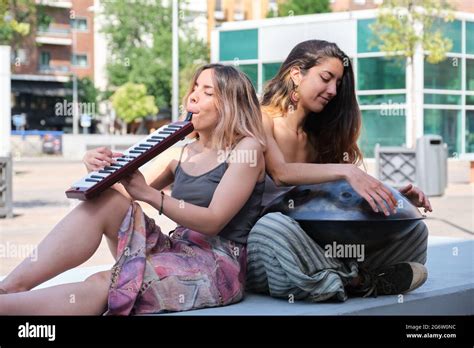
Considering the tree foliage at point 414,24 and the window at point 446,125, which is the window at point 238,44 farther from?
the tree foliage at point 414,24

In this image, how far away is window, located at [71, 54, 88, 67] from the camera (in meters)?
68.9

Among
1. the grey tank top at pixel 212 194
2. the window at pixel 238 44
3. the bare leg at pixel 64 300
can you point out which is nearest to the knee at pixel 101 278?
the bare leg at pixel 64 300

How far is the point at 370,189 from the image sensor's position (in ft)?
13.7

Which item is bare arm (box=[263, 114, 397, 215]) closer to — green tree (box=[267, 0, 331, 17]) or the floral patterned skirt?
the floral patterned skirt

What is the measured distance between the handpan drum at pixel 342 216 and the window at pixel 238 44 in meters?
28.7

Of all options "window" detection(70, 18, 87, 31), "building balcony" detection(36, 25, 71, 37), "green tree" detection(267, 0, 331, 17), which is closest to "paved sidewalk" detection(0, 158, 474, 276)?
"green tree" detection(267, 0, 331, 17)

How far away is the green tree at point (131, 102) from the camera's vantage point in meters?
63.3

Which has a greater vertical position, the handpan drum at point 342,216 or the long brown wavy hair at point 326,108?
the long brown wavy hair at point 326,108

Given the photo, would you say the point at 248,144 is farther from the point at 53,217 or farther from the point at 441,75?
the point at 441,75

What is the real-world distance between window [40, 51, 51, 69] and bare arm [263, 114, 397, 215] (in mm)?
64625

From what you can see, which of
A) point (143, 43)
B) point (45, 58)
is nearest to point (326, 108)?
point (45, 58)

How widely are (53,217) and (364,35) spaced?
1895 centimetres

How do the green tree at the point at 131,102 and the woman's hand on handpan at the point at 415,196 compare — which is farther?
the green tree at the point at 131,102

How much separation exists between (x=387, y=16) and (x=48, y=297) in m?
23.2
